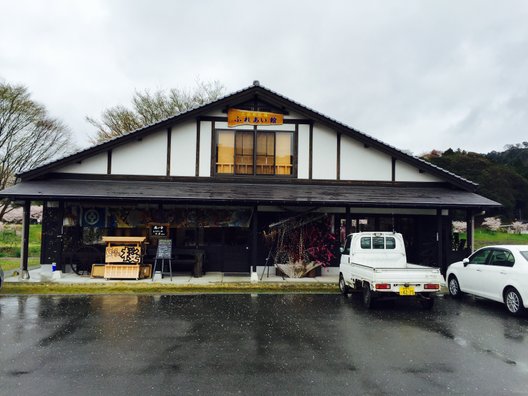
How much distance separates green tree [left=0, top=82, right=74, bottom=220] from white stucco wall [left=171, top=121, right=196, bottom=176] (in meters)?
13.4

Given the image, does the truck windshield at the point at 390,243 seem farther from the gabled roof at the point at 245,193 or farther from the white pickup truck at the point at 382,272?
the gabled roof at the point at 245,193

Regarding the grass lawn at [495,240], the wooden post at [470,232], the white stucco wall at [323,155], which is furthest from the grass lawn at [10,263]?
the grass lawn at [495,240]

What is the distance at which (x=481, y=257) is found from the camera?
9570 millimetres

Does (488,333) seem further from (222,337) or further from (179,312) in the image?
(179,312)

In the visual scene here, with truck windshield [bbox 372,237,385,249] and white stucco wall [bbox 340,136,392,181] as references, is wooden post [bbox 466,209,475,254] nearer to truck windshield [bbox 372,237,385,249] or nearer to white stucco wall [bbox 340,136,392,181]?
white stucco wall [bbox 340,136,392,181]

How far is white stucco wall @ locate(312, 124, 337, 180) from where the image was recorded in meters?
14.4

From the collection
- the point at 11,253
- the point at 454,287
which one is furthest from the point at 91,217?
the point at 454,287

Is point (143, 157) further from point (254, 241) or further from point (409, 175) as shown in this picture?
point (409, 175)

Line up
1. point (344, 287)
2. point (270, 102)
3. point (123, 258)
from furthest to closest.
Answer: point (270, 102) < point (123, 258) < point (344, 287)

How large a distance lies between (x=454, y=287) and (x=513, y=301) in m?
2.21

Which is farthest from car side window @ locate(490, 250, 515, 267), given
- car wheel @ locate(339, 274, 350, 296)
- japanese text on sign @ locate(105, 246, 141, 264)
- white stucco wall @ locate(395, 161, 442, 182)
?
japanese text on sign @ locate(105, 246, 141, 264)

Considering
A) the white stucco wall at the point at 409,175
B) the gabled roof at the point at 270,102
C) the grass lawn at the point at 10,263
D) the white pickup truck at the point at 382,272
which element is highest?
the gabled roof at the point at 270,102

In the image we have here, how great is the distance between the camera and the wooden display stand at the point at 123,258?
40.0ft

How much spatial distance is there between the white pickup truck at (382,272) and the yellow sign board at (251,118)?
5.75 meters
